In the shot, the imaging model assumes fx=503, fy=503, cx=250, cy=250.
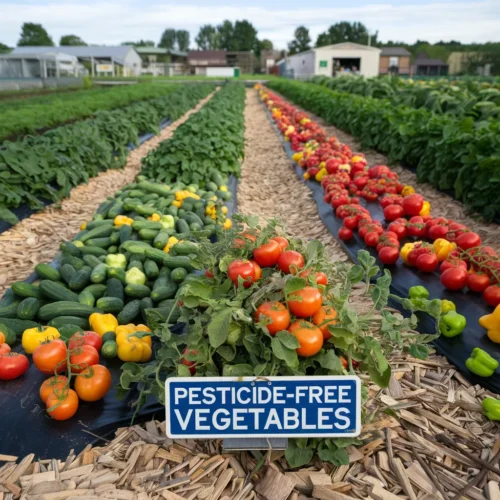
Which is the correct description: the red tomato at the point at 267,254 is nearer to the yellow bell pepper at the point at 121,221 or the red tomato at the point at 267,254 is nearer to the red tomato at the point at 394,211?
the yellow bell pepper at the point at 121,221

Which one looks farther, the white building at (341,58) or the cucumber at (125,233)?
the white building at (341,58)

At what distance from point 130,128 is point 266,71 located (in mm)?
93938

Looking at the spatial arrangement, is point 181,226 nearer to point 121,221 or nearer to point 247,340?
point 121,221

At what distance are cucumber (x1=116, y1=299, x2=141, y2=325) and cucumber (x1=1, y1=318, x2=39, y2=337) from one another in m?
0.59

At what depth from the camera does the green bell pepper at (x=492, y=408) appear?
9.43 feet

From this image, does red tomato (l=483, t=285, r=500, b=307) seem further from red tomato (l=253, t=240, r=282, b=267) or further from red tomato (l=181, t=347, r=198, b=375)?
red tomato (l=181, t=347, r=198, b=375)

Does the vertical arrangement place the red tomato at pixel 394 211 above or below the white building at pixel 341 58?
below

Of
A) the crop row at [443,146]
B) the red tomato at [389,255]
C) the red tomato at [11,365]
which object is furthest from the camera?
the crop row at [443,146]

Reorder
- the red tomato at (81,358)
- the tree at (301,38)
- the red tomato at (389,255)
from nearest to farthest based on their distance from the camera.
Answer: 1. the red tomato at (81,358)
2. the red tomato at (389,255)
3. the tree at (301,38)

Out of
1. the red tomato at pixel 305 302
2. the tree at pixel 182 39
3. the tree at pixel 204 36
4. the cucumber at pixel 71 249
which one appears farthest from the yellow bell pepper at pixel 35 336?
the tree at pixel 182 39

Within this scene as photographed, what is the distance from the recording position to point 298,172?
392 inches

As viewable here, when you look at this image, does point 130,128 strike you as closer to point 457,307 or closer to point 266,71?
point 457,307

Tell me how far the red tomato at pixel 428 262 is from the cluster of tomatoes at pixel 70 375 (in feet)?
8.97

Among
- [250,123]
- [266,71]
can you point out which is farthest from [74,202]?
[266,71]
